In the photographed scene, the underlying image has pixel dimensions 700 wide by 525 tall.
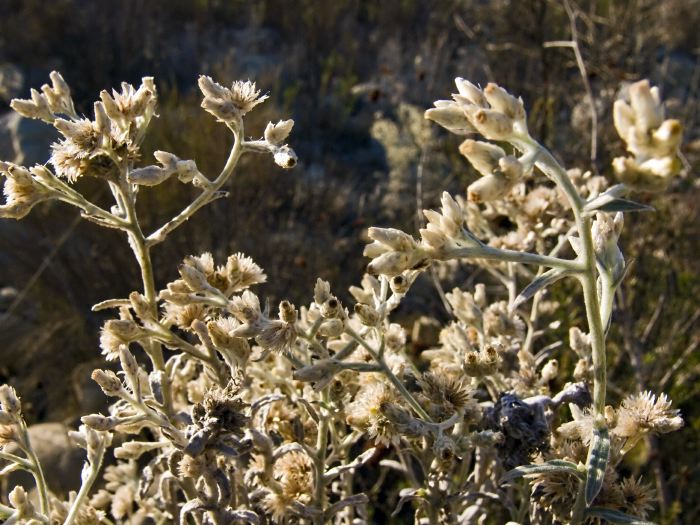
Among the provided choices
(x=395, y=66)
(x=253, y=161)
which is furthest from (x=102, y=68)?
(x=253, y=161)

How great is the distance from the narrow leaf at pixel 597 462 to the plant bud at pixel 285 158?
1.99ft

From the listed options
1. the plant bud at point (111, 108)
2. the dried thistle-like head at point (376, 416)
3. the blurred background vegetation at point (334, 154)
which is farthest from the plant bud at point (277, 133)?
the blurred background vegetation at point (334, 154)

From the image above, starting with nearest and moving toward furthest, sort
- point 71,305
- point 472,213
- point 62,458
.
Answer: point 472,213 → point 62,458 → point 71,305

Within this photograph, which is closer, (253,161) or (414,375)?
(414,375)

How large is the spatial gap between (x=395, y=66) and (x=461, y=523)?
6.98 meters

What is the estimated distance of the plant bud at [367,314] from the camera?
117cm

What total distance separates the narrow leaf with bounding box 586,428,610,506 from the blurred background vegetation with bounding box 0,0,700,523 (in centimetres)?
45

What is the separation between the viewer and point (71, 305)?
4594mm

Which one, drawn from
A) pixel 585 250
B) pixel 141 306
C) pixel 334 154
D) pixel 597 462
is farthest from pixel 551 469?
pixel 334 154

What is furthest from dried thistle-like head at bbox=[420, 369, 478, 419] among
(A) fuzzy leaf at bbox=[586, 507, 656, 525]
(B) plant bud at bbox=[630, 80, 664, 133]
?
(B) plant bud at bbox=[630, 80, 664, 133]

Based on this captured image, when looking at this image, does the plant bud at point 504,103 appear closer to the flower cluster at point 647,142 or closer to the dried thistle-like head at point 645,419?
the flower cluster at point 647,142

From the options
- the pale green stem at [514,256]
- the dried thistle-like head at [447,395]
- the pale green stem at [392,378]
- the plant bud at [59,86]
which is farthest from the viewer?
the plant bud at [59,86]

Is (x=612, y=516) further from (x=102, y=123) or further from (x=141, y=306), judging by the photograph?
(x=102, y=123)

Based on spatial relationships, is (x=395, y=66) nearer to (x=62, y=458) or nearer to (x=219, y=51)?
(x=219, y=51)
